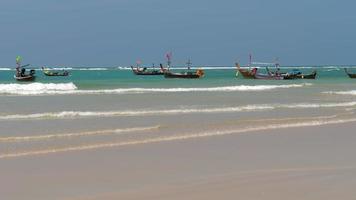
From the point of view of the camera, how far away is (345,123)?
44.5 feet

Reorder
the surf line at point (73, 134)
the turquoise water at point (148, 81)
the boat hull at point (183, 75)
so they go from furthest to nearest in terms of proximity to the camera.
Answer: the boat hull at point (183, 75) → the turquoise water at point (148, 81) → the surf line at point (73, 134)

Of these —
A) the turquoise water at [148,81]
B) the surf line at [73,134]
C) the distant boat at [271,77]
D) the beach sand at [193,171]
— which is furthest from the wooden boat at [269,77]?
the beach sand at [193,171]

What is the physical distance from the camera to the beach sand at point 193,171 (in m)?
5.81

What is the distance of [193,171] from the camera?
707 centimetres

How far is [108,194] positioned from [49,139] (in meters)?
4.82

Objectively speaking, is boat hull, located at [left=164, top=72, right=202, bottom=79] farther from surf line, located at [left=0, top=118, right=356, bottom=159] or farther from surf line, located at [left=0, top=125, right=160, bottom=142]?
surf line, located at [left=0, top=125, right=160, bottom=142]

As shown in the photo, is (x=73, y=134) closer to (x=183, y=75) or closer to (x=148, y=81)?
(x=148, y=81)

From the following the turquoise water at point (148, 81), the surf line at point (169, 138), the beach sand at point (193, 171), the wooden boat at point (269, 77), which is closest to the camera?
the beach sand at point (193, 171)

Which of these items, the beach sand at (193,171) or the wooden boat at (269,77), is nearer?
the beach sand at (193,171)

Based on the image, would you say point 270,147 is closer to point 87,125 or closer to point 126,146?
point 126,146

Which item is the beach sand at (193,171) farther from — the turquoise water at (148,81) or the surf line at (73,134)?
the turquoise water at (148,81)

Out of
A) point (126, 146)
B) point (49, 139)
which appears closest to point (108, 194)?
point (126, 146)

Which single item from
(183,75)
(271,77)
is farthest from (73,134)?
(183,75)

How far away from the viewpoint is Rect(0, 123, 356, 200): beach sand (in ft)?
19.1
